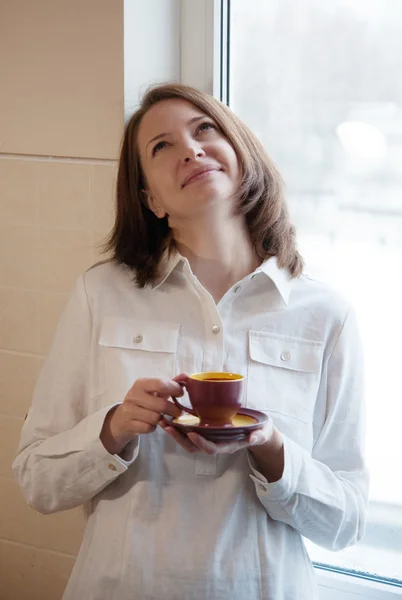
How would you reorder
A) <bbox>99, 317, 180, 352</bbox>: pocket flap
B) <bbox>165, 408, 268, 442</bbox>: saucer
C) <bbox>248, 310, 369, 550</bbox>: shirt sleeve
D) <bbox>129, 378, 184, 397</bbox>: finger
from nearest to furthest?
Answer: <bbox>165, 408, 268, 442</bbox>: saucer < <bbox>129, 378, 184, 397</bbox>: finger < <bbox>248, 310, 369, 550</bbox>: shirt sleeve < <bbox>99, 317, 180, 352</bbox>: pocket flap

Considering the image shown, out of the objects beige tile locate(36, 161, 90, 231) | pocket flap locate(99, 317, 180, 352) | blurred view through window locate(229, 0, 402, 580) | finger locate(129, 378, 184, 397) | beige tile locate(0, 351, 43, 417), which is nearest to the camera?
finger locate(129, 378, 184, 397)

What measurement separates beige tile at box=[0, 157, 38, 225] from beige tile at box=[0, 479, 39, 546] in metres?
0.66

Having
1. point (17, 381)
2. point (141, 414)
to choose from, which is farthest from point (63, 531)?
point (141, 414)

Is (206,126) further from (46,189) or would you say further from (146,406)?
(146,406)

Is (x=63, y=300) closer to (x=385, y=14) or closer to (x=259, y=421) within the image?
(x=259, y=421)

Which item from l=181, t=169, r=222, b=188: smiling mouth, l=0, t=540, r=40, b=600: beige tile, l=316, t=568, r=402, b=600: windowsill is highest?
l=181, t=169, r=222, b=188: smiling mouth

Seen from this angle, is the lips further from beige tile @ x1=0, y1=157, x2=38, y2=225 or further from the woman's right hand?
beige tile @ x1=0, y1=157, x2=38, y2=225

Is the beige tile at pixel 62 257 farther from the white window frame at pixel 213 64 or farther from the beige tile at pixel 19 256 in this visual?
the white window frame at pixel 213 64

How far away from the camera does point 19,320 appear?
1997mm

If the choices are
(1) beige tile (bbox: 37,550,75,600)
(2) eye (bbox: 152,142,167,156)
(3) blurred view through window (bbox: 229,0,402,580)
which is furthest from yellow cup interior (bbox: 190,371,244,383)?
(1) beige tile (bbox: 37,550,75,600)

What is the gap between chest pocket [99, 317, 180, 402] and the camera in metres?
1.58

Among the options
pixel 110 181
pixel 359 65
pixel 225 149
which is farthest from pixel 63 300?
pixel 359 65

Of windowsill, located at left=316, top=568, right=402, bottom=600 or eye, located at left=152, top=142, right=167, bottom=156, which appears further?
windowsill, located at left=316, top=568, right=402, bottom=600

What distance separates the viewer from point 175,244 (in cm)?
171
